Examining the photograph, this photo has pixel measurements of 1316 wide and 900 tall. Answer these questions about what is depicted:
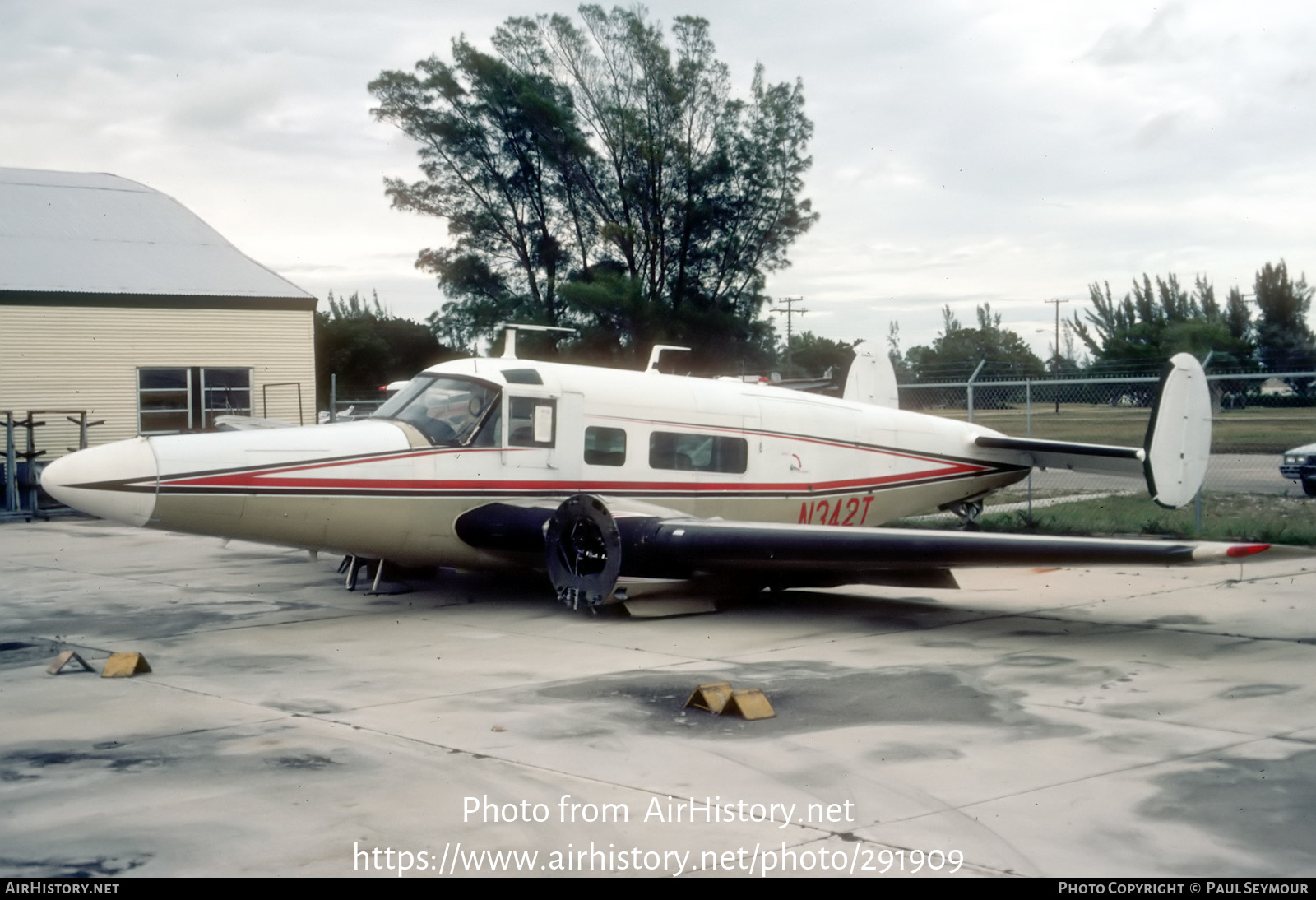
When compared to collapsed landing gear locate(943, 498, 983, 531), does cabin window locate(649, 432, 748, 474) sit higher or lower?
higher

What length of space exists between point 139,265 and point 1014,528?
22615 mm

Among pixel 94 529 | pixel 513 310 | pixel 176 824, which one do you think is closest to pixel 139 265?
pixel 94 529

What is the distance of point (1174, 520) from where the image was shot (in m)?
16.3

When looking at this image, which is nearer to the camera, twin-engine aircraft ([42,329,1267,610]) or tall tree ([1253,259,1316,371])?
twin-engine aircraft ([42,329,1267,610])

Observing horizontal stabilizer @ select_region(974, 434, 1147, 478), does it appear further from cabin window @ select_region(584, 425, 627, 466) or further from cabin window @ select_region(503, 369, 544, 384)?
cabin window @ select_region(503, 369, 544, 384)

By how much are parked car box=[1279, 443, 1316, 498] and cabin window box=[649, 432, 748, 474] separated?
11034mm

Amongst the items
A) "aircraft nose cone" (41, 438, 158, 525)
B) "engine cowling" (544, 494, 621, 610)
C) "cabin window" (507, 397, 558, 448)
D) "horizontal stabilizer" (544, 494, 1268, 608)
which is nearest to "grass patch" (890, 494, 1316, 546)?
"horizontal stabilizer" (544, 494, 1268, 608)

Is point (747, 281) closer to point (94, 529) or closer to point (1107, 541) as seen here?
point (94, 529)

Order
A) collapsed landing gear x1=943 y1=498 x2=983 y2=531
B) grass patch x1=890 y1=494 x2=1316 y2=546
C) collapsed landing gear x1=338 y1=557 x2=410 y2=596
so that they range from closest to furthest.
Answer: collapsed landing gear x1=338 y1=557 x2=410 y2=596 < collapsed landing gear x1=943 y1=498 x2=983 y2=531 < grass patch x1=890 y1=494 x2=1316 y2=546

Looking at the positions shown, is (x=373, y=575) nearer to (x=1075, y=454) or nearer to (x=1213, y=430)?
(x=1075, y=454)

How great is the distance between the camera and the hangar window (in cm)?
2898

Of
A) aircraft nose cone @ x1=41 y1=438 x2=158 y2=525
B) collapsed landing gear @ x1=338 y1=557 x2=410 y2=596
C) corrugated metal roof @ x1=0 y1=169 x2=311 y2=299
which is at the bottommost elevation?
collapsed landing gear @ x1=338 y1=557 x2=410 y2=596

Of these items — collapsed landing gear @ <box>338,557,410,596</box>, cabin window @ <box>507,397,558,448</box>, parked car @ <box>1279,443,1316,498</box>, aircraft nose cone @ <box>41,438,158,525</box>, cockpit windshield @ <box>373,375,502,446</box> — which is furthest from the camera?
parked car @ <box>1279,443,1316,498</box>

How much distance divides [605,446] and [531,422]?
77cm
